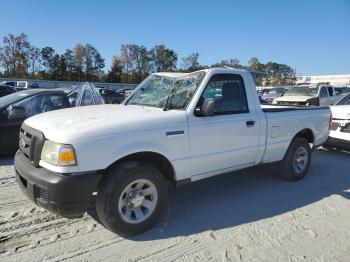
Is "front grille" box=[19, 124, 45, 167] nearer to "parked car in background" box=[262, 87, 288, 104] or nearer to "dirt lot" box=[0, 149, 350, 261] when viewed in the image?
"dirt lot" box=[0, 149, 350, 261]

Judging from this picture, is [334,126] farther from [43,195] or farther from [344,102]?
[43,195]

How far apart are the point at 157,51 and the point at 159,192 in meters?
93.7

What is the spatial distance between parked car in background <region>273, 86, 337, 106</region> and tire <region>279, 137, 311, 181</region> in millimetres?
9811

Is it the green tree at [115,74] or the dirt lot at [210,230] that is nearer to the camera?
the dirt lot at [210,230]

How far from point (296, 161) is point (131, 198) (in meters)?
3.54

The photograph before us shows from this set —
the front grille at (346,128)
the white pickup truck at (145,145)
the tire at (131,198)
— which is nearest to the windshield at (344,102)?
the front grille at (346,128)

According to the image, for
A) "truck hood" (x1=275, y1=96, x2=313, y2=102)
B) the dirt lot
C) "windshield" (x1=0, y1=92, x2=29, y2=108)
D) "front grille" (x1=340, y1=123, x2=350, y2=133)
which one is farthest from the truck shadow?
"truck hood" (x1=275, y1=96, x2=313, y2=102)

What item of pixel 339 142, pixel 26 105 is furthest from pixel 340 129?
pixel 26 105

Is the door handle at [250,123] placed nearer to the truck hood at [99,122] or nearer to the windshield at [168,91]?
the windshield at [168,91]

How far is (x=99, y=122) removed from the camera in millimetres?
3645

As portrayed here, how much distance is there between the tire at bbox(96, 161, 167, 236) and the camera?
3582mm

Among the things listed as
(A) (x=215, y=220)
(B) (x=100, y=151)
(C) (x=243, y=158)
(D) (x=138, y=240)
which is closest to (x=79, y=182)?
(B) (x=100, y=151)

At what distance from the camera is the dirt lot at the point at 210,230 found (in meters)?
3.44

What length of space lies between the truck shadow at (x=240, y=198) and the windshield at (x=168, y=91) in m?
1.46
